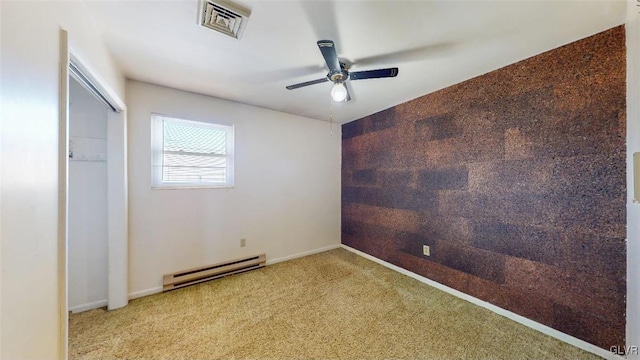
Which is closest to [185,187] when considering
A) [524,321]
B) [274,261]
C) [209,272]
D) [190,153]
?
[190,153]

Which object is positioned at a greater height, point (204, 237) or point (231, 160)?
point (231, 160)

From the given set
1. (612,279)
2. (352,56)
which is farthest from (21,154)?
(612,279)

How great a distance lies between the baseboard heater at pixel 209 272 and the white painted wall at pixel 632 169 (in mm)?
3343

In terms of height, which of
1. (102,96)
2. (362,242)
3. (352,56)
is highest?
(352,56)

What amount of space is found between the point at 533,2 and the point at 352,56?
3.83ft

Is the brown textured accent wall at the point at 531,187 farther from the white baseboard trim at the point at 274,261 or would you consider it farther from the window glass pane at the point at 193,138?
the window glass pane at the point at 193,138

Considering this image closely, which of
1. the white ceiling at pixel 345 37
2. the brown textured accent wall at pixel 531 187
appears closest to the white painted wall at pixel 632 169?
the brown textured accent wall at pixel 531 187

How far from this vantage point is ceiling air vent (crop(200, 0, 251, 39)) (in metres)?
1.32

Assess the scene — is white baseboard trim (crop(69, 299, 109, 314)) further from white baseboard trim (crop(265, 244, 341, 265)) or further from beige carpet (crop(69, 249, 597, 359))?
white baseboard trim (crop(265, 244, 341, 265))

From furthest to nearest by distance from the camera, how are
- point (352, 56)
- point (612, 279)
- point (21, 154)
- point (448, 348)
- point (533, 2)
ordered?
point (352, 56) < point (448, 348) < point (612, 279) < point (533, 2) < point (21, 154)

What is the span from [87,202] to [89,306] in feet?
3.34

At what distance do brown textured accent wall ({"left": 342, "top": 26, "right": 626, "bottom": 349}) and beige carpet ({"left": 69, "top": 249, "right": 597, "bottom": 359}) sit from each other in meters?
0.33

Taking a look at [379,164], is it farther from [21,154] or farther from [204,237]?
[21,154]

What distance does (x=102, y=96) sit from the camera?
1.76 m
